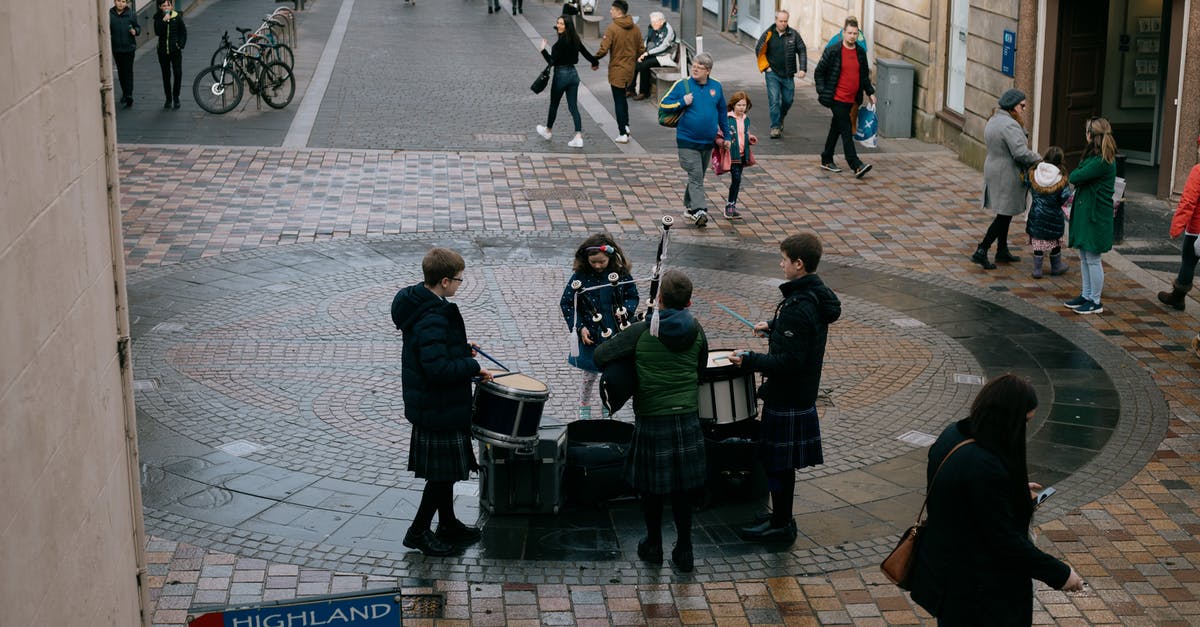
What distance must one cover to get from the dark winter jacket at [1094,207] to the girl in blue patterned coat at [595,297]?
498cm

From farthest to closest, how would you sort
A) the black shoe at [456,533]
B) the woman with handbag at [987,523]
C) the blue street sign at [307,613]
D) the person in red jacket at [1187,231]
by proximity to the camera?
the person in red jacket at [1187,231] < the black shoe at [456,533] < the woman with handbag at [987,523] < the blue street sign at [307,613]

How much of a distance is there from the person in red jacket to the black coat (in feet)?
22.6

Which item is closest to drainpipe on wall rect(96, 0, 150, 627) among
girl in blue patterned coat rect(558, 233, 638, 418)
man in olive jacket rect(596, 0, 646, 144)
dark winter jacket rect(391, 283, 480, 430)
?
dark winter jacket rect(391, 283, 480, 430)

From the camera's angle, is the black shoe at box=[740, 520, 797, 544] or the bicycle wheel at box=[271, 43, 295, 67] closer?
the black shoe at box=[740, 520, 797, 544]

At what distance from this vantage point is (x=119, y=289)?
17.7 ft

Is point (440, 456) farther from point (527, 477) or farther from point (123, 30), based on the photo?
point (123, 30)

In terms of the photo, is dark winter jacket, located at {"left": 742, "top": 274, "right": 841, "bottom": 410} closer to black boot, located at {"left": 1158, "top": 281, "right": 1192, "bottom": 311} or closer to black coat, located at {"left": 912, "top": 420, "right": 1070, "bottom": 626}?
black coat, located at {"left": 912, "top": 420, "right": 1070, "bottom": 626}

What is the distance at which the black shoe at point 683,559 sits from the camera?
774cm

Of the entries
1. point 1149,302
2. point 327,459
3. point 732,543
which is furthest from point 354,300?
point 1149,302

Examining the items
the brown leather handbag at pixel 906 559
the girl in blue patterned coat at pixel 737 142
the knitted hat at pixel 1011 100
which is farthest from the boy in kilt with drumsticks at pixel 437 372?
the girl in blue patterned coat at pixel 737 142

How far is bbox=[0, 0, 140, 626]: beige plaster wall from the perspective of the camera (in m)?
3.89

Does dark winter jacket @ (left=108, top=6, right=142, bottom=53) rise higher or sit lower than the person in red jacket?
higher

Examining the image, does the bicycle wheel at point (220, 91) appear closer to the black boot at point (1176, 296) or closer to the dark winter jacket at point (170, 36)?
the dark winter jacket at point (170, 36)

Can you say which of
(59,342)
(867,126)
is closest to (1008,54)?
(867,126)
